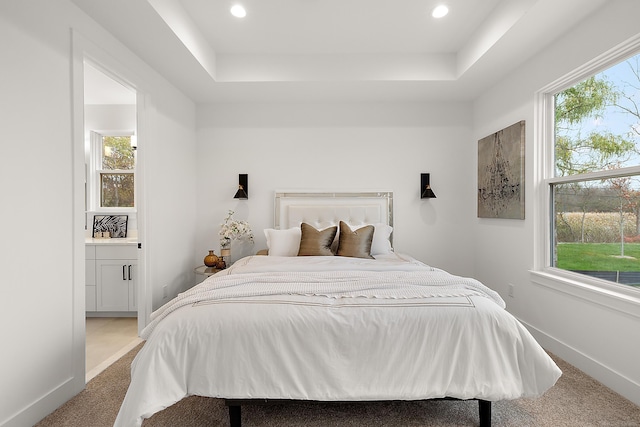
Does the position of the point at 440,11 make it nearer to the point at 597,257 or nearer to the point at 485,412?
the point at 597,257

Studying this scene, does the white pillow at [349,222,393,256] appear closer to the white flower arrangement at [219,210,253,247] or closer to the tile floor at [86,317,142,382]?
the white flower arrangement at [219,210,253,247]

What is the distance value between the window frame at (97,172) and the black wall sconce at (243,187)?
130 cm

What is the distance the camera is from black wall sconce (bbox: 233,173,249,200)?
4121mm

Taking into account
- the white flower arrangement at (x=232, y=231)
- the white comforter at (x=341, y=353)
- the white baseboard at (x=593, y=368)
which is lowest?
the white baseboard at (x=593, y=368)

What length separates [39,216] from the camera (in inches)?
76.4

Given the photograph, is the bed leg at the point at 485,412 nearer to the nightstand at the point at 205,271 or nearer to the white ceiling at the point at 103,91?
the nightstand at the point at 205,271

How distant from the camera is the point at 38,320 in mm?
1933

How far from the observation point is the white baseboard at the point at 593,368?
2.12m

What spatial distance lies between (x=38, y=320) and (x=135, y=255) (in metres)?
1.74

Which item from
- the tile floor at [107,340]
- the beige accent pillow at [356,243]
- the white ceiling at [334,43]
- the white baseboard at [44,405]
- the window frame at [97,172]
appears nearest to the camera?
the white baseboard at [44,405]

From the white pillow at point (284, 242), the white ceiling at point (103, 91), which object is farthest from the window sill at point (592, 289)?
the white ceiling at point (103, 91)

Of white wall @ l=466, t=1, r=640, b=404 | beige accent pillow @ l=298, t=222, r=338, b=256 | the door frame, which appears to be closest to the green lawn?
white wall @ l=466, t=1, r=640, b=404

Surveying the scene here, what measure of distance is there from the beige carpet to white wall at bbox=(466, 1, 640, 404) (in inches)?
12.6

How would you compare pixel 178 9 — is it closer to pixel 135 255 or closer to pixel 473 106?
pixel 135 255
